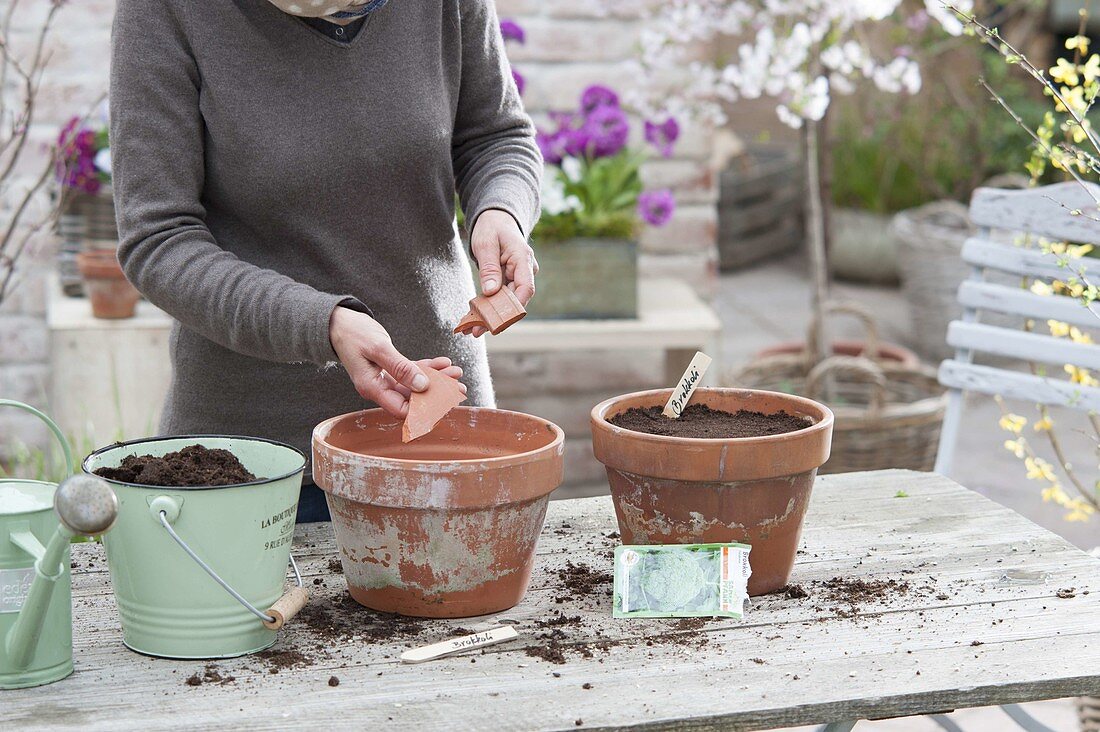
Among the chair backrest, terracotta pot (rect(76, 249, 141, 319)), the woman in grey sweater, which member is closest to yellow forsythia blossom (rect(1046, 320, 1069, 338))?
the chair backrest

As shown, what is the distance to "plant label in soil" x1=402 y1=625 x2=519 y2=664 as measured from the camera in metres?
1.09

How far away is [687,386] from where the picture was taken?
132cm

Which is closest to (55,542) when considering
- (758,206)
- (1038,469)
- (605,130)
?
(1038,469)

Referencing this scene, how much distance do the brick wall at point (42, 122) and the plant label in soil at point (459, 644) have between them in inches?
76.0

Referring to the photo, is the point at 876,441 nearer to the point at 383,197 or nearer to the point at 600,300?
the point at 600,300

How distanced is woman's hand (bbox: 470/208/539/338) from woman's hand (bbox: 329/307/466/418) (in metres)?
0.12

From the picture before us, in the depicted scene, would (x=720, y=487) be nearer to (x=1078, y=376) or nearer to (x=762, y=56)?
(x=1078, y=376)

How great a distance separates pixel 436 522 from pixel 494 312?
9.4 inches

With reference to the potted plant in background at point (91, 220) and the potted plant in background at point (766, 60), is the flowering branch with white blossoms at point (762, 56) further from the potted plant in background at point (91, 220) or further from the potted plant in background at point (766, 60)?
the potted plant in background at point (91, 220)

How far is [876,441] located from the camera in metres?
2.83

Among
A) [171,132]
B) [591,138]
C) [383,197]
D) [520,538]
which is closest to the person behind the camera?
[520,538]

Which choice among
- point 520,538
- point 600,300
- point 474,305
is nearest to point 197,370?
point 474,305

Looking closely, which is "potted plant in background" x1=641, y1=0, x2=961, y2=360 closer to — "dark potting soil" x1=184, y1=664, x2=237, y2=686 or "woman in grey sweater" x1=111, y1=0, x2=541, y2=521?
"woman in grey sweater" x1=111, y1=0, x2=541, y2=521

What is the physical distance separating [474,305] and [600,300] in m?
1.51
